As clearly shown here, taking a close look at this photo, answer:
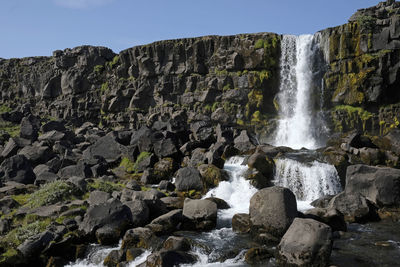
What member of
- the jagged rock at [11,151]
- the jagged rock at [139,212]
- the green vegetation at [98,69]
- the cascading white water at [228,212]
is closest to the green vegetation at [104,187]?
the jagged rock at [139,212]

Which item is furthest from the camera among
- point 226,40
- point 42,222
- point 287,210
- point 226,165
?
point 226,40

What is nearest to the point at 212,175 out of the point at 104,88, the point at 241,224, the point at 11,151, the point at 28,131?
the point at 241,224

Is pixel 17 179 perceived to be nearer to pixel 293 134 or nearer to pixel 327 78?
pixel 293 134

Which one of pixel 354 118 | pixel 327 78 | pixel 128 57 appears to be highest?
pixel 128 57

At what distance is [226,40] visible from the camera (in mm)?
49812

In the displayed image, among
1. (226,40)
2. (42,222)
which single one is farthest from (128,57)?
(42,222)

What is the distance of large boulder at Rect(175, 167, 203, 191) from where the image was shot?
23.6 meters

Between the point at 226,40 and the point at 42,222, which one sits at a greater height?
the point at 226,40

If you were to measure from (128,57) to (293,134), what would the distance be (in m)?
32.6

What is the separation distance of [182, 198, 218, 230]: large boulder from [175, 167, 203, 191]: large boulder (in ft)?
18.0

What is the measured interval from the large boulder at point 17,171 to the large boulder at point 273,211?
18212 mm

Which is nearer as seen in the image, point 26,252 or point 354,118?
point 26,252

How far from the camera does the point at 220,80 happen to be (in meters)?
49.6

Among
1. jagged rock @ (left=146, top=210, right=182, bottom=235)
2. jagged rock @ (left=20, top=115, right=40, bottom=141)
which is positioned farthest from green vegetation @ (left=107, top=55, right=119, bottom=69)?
jagged rock @ (left=146, top=210, right=182, bottom=235)
